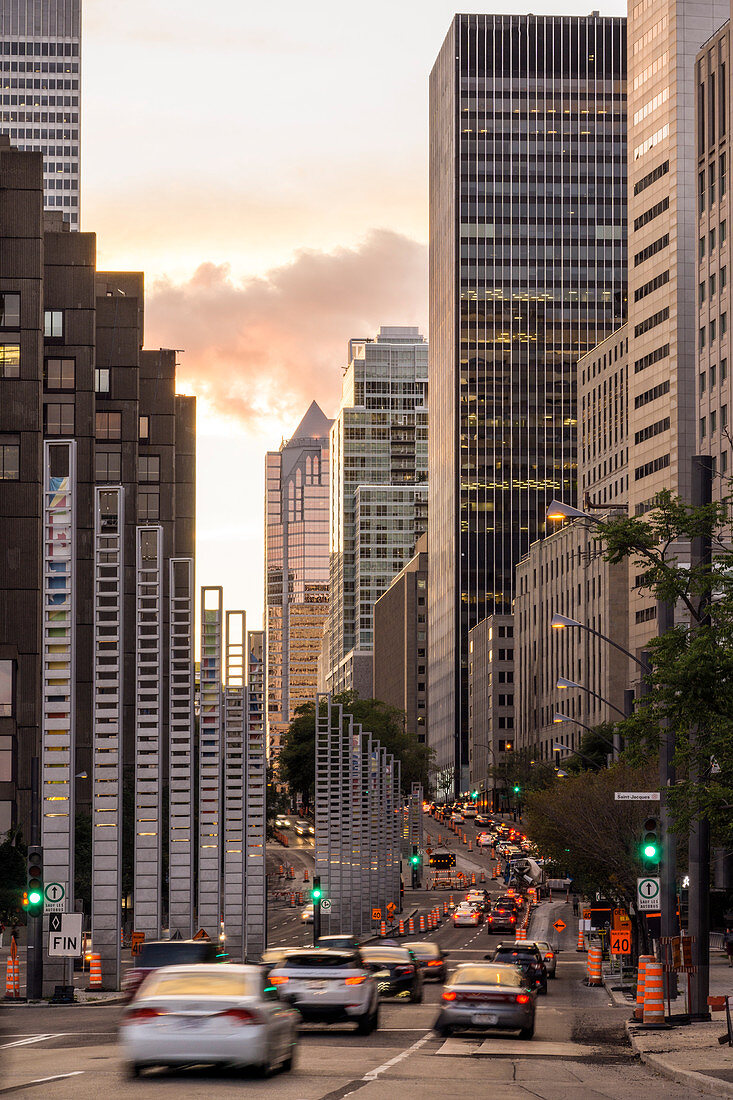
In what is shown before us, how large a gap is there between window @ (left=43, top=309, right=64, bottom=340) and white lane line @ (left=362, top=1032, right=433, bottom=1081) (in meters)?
78.5

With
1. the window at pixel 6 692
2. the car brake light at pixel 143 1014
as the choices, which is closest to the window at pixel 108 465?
the window at pixel 6 692

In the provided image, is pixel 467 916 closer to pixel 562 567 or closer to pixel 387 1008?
pixel 387 1008

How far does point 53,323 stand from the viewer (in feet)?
347

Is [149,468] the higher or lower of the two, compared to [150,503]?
higher

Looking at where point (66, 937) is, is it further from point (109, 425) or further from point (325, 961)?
point (109, 425)

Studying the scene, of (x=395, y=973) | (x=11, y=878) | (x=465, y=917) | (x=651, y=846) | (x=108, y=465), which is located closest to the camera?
(x=651, y=846)

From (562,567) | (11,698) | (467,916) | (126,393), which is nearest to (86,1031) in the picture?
(11,698)

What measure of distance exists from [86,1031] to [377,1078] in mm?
11337

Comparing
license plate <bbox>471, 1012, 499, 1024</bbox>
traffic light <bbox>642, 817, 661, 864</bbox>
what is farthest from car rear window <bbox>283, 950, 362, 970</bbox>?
traffic light <bbox>642, 817, 661, 864</bbox>

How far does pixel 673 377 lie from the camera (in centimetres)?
16012

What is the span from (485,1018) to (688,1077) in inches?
320

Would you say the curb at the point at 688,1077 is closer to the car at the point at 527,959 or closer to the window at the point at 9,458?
the car at the point at 527,959

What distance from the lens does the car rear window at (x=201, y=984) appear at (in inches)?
807

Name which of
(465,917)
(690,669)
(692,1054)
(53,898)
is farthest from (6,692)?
(692,1054)
